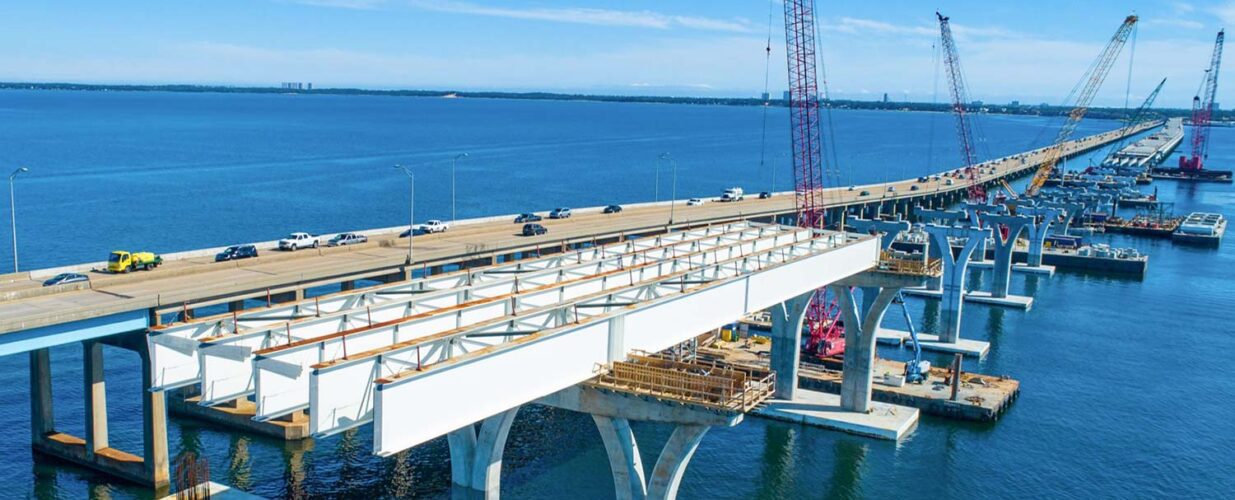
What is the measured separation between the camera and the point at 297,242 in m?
73.6

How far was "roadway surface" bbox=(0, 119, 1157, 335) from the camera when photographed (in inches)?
1826

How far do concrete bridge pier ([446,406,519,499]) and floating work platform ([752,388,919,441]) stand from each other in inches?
1019

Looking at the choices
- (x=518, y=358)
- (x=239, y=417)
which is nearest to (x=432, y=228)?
(x=239, y=417)

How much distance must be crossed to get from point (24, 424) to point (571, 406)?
123 ft

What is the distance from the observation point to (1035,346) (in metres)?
83.6

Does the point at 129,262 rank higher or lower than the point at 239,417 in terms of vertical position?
higher

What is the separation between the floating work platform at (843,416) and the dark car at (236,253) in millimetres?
34081

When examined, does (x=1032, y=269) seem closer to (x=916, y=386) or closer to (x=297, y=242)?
(x=916, y=386)

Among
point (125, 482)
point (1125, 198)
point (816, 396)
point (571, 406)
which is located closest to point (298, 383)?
point (571, 406)

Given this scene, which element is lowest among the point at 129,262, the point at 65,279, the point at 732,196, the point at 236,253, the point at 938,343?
the point at 938,343

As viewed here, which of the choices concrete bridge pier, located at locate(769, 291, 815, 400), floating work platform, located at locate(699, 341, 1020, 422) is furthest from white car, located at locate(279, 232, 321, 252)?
concrete bridge pier, located at locate(769, 291, 815, 400)

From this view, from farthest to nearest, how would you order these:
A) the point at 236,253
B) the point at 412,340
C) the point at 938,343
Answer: the point at 938,343 < the point at 236,253 < the point at 412,340

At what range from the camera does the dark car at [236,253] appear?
65.7 metres

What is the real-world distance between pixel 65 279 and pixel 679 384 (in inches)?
1359
